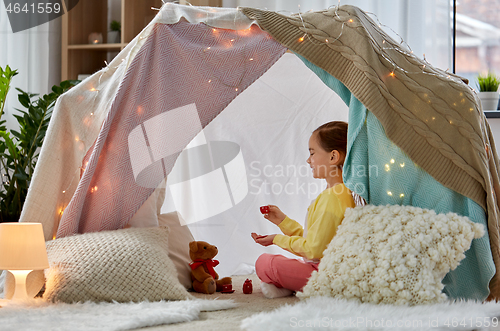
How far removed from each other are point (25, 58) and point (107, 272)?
1882 millimetres

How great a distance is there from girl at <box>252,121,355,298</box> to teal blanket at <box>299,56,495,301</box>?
0.31 ft

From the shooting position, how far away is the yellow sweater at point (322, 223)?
4.81 ft

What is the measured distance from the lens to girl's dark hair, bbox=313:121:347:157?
1650 millimetres

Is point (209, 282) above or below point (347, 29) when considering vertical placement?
below

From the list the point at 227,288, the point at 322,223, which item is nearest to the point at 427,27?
the point at 322,223

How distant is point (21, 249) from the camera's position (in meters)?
1.32

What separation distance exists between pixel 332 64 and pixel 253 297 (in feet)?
2.58

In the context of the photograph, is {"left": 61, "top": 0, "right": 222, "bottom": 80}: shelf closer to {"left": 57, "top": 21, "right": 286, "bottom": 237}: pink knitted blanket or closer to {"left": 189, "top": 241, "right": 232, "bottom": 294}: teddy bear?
{"left": 57, "top": 21, "right": 286, "bottom": 237}: pink knitted blanket

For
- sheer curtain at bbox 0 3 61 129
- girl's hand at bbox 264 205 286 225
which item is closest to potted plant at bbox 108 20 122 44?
sheer curtain at bbox 0 3 61 129

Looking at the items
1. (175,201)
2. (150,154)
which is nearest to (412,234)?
(150,154)

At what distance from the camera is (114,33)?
2.75 metres

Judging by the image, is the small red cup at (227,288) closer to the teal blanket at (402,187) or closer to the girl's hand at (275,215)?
the girl's hand at (275,215)

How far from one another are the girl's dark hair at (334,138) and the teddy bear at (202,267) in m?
0.53

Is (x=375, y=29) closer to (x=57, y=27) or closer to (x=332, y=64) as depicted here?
(x=332, y=64)
